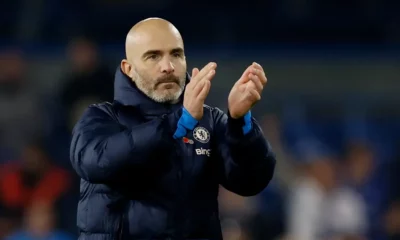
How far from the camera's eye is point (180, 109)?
3.78 metres

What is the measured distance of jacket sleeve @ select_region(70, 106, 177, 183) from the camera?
3.68 m

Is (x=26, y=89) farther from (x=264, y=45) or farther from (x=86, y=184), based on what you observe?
(x=86, y=184)

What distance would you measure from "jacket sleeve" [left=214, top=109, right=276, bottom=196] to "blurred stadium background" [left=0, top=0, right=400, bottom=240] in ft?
10.4

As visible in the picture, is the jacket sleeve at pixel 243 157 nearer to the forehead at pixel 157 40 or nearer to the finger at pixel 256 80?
the finger at pixel 256 80

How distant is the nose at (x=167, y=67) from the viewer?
3904mm

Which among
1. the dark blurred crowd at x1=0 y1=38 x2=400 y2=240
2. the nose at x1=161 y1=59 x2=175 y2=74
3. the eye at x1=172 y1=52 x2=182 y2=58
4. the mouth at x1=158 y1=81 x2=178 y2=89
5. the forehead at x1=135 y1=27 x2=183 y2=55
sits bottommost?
the dark blurred crowd at x1=0 y1=38 x2=400 y2=240

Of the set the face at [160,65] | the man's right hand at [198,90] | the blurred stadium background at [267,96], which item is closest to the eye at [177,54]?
the face at [160,65]

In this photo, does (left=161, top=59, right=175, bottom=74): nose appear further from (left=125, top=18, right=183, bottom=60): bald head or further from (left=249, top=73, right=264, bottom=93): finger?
(left=249, top=73, right=264, bottom=93): finger

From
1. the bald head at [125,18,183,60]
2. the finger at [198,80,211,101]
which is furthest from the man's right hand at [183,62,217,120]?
the bald head at [125,18,183,60]

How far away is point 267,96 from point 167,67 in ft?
19.4

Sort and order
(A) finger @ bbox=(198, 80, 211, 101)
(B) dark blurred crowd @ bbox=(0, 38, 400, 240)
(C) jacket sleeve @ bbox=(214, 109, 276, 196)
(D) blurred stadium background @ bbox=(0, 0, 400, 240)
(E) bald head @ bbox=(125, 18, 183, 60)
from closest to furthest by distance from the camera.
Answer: (A) finger @ bbox=(198, 80, 211, 101)
(C) jacket sleeve @ bbox=(214, 109, 276, 196)
(E) bald head @ bbox=(125, 18, 183, 60)
(B) dark blurred crowd @ bbox=(0, 38, 400, 240)
(D) blurred stadium background @ bbox=(0, 0, 400, 240)

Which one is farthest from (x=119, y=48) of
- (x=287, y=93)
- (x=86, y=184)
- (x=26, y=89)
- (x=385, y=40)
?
(x=86, y=184)

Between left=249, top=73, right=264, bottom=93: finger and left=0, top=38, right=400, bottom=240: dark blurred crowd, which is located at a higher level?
left=249, top=73, right=264, bottom=93: finger

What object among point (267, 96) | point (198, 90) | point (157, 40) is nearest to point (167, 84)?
point (157, 40)
